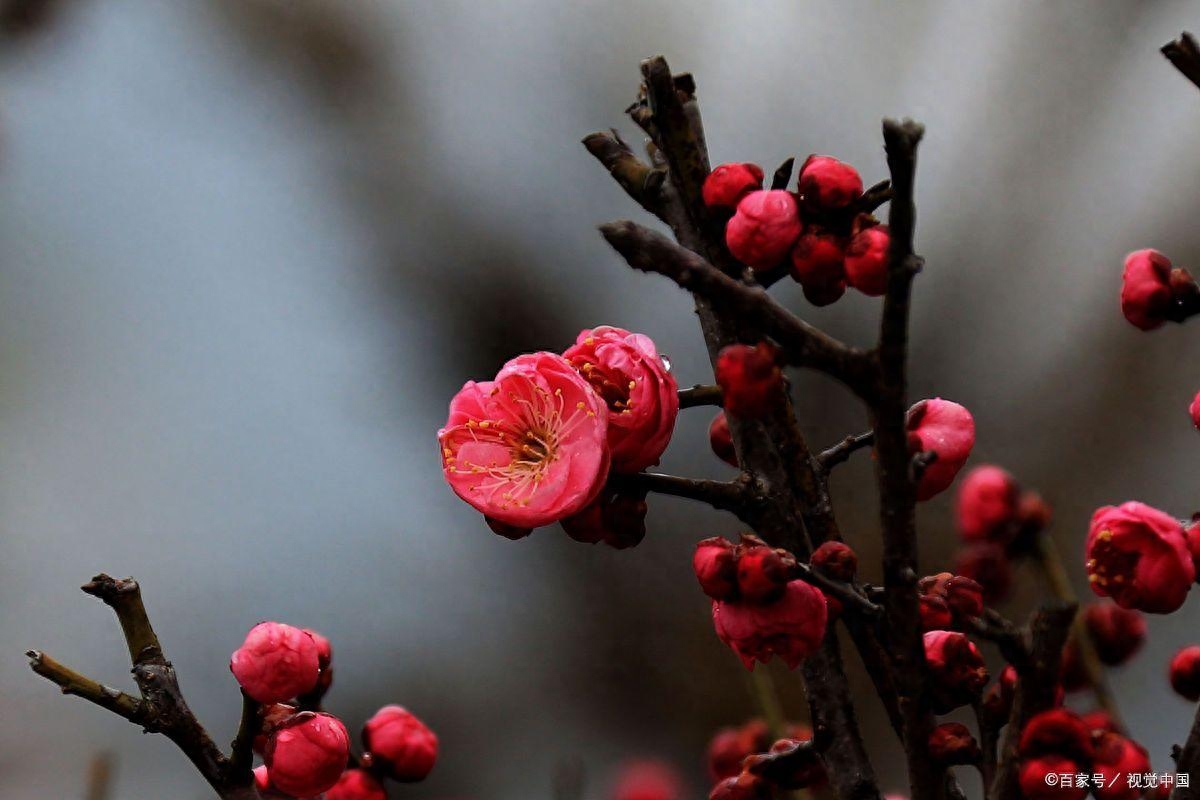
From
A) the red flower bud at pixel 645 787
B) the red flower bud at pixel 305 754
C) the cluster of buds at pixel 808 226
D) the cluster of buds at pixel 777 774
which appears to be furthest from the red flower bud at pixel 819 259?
the red flower bud at pixel 645 787

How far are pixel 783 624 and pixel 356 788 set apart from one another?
12.4 inches

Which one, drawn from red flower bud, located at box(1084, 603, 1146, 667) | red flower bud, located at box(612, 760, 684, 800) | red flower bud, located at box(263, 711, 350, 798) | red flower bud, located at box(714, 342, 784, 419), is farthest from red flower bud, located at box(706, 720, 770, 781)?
red flower bud, located at box(714, 342, 784, 419)

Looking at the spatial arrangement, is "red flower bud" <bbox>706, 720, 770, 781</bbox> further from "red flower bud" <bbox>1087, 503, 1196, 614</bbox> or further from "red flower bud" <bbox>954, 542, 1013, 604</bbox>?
"red flower bud" <bbox>1087, 503, 1196, 614</bbox>

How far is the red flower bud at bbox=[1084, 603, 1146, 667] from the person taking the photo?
2.27 feet

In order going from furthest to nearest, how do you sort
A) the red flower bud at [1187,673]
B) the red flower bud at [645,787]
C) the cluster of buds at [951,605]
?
1. the red flower bud at [645,787]
2. the red flower bud at [1187,673]
3. the cluster of buds at [951,605]

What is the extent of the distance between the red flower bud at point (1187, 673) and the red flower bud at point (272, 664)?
429 millimetres

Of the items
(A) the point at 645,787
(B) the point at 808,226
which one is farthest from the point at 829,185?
(A) the point at 645,787

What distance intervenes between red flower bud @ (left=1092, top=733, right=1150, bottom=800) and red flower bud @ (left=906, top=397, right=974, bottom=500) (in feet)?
0.41

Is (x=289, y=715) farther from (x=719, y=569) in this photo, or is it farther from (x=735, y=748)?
(x=735, y=748)

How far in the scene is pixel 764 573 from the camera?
0.47 metres

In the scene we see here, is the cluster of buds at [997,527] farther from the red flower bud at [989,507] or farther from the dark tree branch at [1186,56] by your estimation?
the dark tree branch at [1186,56]

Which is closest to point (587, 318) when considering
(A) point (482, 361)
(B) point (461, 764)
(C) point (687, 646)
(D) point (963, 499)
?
(A) point (482, 361)

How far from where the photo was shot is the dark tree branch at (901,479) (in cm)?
39

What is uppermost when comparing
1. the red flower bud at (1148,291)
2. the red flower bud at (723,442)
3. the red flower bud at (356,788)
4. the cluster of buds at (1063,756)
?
the red flower bud at (1148,291)
